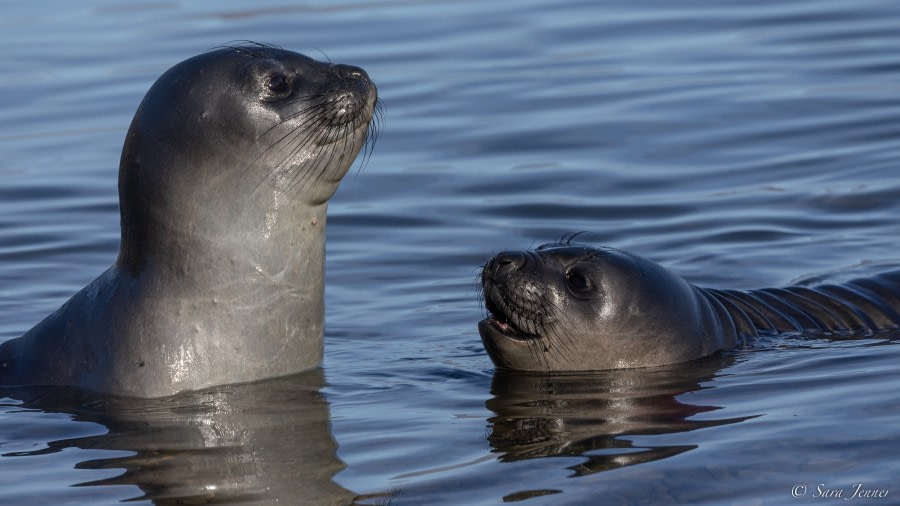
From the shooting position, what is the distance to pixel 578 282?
7867mm

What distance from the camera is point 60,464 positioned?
6367mm

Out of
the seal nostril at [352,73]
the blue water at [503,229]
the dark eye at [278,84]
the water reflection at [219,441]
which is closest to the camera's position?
the water reflection at [219,441]

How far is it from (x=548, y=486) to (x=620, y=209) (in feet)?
19.8

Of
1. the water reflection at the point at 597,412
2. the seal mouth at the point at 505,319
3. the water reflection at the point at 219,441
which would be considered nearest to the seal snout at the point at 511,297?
the seal mouth at the point at 505,319

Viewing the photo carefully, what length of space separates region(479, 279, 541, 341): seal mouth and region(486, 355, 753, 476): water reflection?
0.63ft

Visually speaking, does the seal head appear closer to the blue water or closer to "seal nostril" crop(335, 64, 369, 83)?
the blue water

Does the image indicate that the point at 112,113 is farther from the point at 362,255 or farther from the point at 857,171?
the point at 857,171

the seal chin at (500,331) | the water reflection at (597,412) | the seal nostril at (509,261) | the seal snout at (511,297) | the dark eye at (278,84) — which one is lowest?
the water reflection at (597,412)

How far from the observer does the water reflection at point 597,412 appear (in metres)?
6.13

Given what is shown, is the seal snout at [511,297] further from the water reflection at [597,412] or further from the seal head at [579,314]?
the water reflection at [597,412]

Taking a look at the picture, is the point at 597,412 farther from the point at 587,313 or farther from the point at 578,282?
the point at 578,282

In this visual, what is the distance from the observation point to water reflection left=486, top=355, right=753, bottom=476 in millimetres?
6129

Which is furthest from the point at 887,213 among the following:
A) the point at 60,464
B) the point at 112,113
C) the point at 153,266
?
the point at 112,113

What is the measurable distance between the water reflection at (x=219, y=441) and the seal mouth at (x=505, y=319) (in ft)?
2.84
